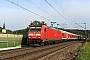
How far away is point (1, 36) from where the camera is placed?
102 ft

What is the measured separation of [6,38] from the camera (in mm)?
32031

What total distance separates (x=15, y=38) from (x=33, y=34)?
5.19 metres

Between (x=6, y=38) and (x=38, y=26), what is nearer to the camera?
(x=38, y=26)

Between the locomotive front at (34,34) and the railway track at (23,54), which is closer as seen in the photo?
the railway track at (23,54)

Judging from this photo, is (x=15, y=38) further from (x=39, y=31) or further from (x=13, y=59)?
(x=13, y=59)

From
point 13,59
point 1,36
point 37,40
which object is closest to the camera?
point 13,59

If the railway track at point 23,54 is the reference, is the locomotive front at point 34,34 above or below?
above

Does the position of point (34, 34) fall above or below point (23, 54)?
above

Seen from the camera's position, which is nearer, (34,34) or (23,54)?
(23,54)

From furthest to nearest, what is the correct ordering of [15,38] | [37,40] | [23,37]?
[23,37], [15,38], [37,40]

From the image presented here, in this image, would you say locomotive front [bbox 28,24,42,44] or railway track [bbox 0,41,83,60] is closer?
railway track [bbox 0,41,83,60]

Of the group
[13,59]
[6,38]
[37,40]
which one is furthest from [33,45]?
[13,59]

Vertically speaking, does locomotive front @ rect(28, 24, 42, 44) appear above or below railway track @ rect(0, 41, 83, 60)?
above

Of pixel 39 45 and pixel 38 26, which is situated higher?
pixel 38 26
